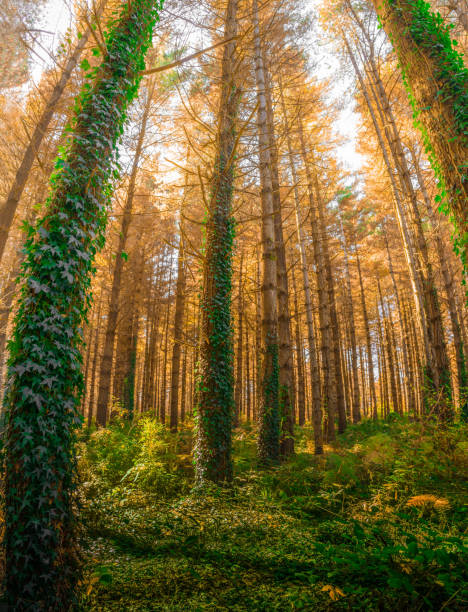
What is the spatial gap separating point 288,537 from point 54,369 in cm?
301

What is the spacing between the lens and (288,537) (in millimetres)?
3465

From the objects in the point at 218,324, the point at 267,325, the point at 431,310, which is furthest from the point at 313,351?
the point at 218,324

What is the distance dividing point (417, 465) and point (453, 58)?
230 inches

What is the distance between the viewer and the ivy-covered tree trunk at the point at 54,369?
2.62 m

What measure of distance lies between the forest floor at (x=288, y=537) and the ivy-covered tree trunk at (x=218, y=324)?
1.92 feet

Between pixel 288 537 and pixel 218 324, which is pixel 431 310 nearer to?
pixel 218 324

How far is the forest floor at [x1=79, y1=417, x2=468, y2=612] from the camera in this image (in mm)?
2252

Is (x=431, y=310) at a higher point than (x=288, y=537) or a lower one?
higher

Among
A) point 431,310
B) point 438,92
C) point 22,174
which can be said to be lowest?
point 431,310

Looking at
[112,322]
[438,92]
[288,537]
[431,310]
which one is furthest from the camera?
[112,322]

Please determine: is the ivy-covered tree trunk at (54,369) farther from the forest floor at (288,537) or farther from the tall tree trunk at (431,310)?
the tall tree trunk at (431,310)

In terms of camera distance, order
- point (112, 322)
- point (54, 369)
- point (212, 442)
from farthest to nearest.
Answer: point (112, 322) → point (212, 442) → point (54, 369)

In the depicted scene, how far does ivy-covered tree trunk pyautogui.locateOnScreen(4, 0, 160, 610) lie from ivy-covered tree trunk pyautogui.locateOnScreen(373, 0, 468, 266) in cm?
396

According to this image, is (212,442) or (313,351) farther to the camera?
(313,351)
